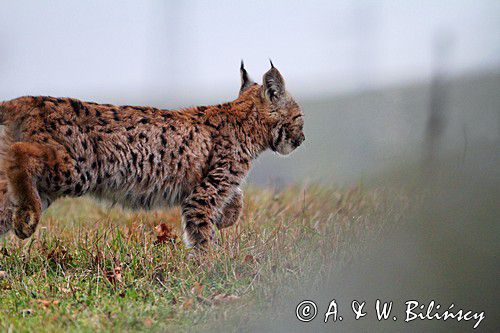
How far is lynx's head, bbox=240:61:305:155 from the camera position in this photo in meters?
7.29

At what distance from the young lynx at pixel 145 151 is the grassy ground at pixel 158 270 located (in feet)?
1.31

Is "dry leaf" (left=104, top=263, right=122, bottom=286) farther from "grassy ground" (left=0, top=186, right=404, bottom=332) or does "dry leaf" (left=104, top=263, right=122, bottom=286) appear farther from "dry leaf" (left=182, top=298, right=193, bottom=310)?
"dry leaf" (left=182, top=298, right=193, bottom=310)

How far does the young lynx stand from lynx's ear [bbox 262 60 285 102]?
11mm

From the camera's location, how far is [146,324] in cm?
499

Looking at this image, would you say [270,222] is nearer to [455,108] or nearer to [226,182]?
[226,182]

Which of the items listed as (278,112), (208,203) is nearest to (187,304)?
(208,203)

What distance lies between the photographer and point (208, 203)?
265 inches

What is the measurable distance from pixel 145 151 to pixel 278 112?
1619 millimetres

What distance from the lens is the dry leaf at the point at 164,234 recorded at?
6.87 metres

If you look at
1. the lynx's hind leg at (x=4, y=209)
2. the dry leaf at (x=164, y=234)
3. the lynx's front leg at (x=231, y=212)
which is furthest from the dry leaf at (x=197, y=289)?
the lynx's hind leg at (x=4, y=209)

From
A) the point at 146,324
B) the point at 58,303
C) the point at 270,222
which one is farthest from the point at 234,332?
the point at 270,222

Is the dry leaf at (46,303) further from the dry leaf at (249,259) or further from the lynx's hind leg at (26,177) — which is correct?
the dry leaf at (249,259)

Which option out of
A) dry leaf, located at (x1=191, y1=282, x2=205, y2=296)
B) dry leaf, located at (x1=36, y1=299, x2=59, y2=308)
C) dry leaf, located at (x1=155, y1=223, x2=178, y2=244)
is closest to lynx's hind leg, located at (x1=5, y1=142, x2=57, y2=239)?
dry leaf, located at (x1=36, y1=299, x2=59, y2=308)

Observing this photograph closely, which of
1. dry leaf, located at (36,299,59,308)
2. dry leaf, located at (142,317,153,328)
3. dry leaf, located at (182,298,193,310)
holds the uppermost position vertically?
dry leaf, located at (142,317,153,328)
